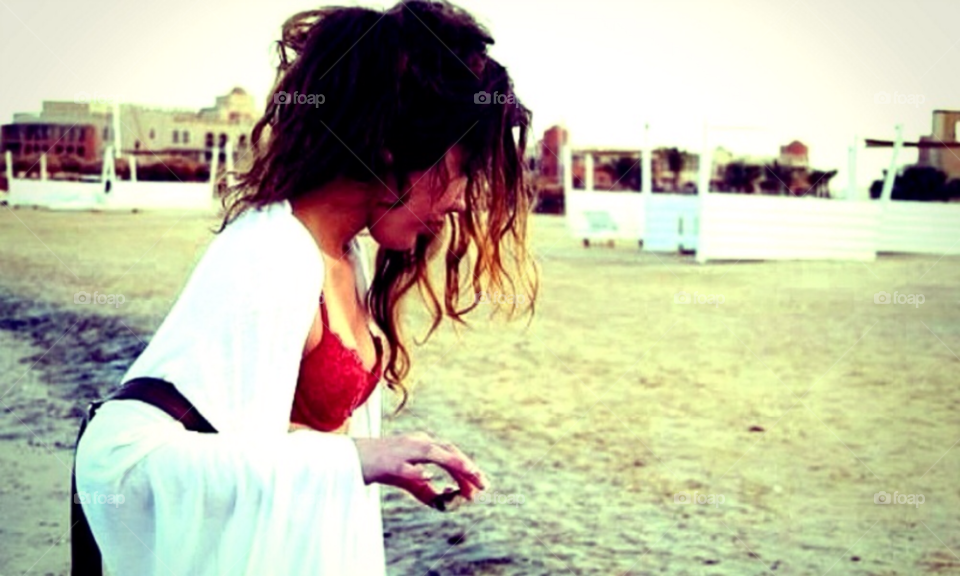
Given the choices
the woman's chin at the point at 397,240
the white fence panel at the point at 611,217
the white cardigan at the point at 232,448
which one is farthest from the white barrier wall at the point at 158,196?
the white cardigan at the point at 232,448

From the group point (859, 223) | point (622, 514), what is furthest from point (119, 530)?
point (859, 223)

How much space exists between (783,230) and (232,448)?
16224mm

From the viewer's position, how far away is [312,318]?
1625 millimetres

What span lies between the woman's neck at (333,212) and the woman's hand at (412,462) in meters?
0.32

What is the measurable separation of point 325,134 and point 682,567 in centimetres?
330

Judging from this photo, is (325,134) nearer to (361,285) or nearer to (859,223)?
(361,285)

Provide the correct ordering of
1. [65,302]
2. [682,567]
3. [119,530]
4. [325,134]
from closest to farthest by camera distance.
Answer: [119,530] → [325,134] → [682,567] → [65,302]

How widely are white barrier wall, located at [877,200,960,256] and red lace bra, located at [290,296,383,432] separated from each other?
56.6 feet

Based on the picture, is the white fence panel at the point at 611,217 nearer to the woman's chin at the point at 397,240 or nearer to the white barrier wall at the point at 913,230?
the white barrier wall at the point at 913,230

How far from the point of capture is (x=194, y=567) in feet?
5.15

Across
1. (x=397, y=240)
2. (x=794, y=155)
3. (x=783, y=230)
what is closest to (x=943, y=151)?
(x=794, y=155)

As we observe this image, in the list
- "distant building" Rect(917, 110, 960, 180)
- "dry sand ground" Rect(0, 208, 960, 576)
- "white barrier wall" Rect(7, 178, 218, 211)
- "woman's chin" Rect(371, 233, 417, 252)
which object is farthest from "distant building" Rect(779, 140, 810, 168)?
"woman's chin" Rect(371, 233, 417, 252)

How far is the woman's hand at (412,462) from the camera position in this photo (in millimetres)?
1508

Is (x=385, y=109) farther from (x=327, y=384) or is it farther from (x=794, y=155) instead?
(x=794, y=155)
